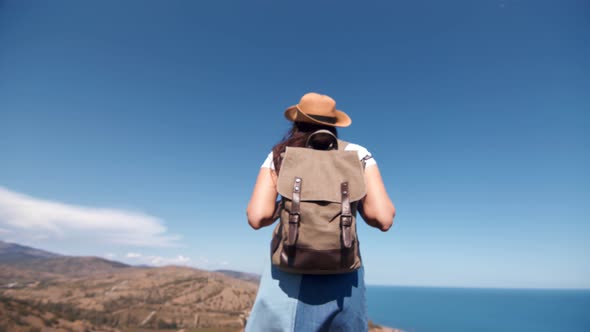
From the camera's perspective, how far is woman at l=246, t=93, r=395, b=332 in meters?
1.94

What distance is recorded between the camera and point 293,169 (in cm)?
204

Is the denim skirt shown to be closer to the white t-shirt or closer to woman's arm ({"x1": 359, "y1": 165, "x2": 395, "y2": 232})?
woman's arm ({"x1": 359, "y1": 165, "x2": 395, "y2": 232})

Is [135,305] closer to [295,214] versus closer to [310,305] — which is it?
[310,305]

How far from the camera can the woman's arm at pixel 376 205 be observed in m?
2.12

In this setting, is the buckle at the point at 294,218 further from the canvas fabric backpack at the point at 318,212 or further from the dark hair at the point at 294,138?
the dark hair at the point at 294,138

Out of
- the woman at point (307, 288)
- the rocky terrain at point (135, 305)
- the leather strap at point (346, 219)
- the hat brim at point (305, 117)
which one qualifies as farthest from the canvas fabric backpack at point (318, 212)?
the rocky terrain at point (135, 305)

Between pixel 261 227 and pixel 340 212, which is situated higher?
pixel 340 212

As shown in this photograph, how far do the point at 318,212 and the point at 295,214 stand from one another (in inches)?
6.2

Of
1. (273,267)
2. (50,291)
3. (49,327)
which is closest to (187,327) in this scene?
(49,327)

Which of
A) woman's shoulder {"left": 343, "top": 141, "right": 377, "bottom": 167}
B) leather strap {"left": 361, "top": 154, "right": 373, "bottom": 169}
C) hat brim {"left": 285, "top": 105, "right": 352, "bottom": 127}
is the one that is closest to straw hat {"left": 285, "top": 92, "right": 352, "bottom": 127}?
hat brim {"left": 285, "top": 105, "right": 352, "bottom": 127}

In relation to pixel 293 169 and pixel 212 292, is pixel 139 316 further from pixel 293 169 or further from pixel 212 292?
pixel 293 169

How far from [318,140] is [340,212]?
2.29 feet

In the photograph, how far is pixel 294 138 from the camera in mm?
2465

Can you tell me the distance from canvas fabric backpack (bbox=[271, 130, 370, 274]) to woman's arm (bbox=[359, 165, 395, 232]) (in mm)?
170
